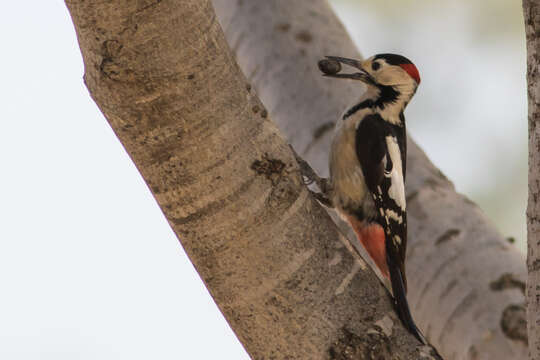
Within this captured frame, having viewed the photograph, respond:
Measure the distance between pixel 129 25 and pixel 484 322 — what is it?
1.59 m

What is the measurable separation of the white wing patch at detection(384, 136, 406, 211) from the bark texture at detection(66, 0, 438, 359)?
1074 millimetres

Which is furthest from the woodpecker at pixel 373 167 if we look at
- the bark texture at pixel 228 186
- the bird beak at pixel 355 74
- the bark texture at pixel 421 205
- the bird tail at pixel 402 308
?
the bark texture at pixel 228 186

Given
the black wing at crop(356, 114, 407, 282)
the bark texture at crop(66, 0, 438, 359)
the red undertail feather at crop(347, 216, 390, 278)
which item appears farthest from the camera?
the black wing at crop(356, 114, 407, 282)

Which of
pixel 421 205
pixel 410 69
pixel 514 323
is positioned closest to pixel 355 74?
pixel 410 69

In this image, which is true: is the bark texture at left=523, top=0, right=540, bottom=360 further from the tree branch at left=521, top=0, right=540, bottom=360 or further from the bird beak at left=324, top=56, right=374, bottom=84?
the bird beak at left=324, top=56, right=374, bottom=84

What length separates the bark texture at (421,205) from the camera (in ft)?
8.36

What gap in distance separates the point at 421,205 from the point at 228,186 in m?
1.47

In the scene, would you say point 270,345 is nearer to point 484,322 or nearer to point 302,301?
point 302,301

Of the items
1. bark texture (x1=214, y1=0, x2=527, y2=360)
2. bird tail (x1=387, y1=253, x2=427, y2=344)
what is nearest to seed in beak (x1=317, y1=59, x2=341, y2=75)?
bark texture (x1=214, y1=0, x2=527, y2=360)

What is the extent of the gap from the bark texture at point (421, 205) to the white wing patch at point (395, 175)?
0.14 metres

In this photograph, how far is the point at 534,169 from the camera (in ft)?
5.21

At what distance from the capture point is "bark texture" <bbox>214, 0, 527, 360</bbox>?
2.55 meters

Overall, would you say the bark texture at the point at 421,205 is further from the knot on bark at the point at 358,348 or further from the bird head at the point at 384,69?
the knot on bark at the point at 358,348

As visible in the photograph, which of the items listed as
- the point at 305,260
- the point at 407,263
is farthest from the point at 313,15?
the point at 305,260
